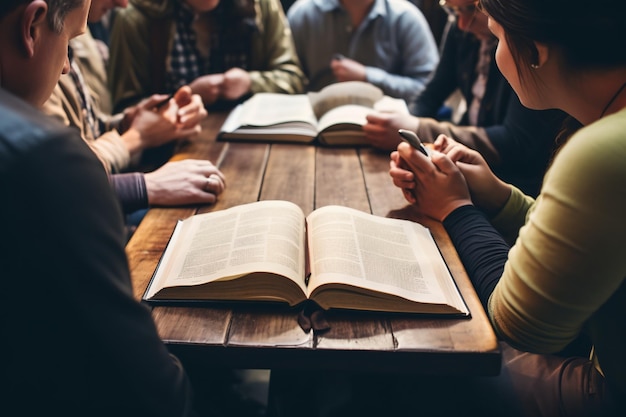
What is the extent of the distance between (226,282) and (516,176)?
0.90 metres

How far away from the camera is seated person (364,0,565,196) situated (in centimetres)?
134

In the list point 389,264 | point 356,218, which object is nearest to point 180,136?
point 356,218

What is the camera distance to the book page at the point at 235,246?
846 millimetres

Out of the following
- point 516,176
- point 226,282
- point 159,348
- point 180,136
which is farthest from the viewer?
point 180,136

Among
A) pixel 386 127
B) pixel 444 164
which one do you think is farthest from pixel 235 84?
pixel 444 164

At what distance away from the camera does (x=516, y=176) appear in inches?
55.5

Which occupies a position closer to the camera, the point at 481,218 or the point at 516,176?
the point at 481,218

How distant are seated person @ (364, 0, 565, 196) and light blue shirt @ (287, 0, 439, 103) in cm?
47

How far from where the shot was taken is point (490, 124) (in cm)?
169

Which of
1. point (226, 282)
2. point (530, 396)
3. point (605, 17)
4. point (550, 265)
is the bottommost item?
point (530, 396)

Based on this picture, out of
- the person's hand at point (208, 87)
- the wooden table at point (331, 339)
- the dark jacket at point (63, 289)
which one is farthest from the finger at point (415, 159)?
the person's hand at point (208, 87)

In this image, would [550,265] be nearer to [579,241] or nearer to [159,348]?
[579,241]

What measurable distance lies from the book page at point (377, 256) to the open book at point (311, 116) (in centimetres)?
54

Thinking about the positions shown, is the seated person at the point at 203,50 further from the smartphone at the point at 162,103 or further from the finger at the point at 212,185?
the finger at the point at 212,185
